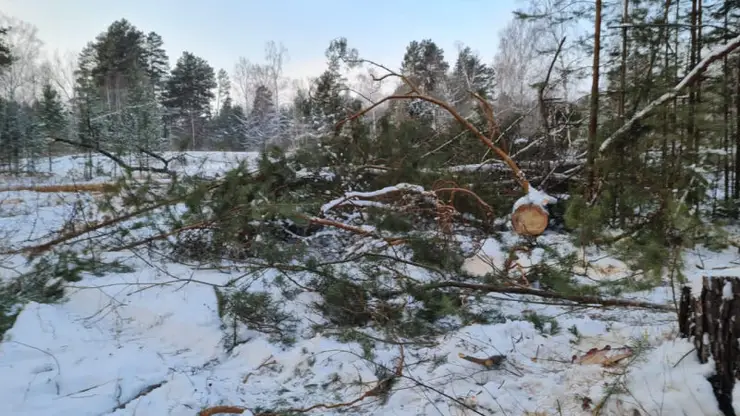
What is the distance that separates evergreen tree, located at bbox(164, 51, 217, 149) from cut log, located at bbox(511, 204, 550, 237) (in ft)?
86.0

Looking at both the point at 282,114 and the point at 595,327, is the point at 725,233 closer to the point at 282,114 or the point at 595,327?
the point at 595,327

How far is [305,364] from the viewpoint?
2.65m

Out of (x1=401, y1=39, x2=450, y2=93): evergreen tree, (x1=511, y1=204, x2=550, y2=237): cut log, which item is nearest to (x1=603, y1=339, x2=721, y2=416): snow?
(x1=511, y1=204, x2=550, y2=237): cut log

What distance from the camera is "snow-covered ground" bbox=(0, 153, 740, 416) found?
1.97 m

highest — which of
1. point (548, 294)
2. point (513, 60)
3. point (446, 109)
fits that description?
point (513, 60)

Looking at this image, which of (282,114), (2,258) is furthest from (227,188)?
(282,114)

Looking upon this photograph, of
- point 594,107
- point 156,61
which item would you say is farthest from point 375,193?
point 156,61

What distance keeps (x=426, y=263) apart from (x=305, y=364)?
56.5 inches

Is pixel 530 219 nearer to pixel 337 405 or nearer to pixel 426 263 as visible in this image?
pixel 426 263

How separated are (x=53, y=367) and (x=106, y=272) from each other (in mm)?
1637

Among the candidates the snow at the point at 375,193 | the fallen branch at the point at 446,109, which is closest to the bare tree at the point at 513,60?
the fallen branch at the point at 446,109

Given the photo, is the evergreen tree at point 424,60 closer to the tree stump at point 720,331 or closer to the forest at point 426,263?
the forest at point 426,263

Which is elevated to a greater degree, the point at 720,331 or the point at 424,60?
the point at 424,60

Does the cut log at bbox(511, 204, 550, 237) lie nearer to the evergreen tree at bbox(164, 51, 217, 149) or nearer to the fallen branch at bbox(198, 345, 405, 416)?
the fallen branch at bbox(198, 345, 405, 416)
